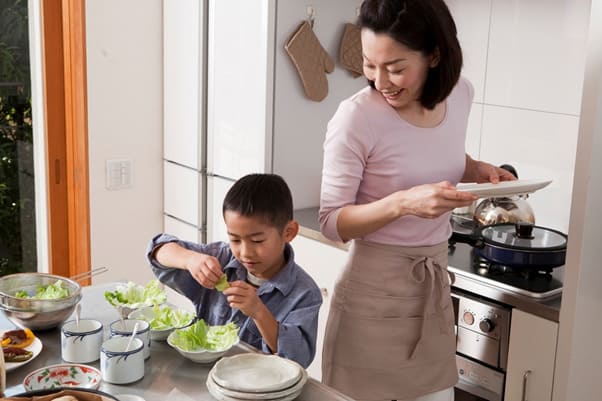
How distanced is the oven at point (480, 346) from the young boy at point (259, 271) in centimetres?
64

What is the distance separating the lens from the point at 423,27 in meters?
1.70

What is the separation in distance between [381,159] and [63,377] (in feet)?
2.76

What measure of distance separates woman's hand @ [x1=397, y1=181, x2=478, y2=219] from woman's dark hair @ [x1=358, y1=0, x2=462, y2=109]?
0.28 m

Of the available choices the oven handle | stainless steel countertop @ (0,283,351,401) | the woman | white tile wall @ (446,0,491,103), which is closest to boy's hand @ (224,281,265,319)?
stainless steel countertop @ (0,283,351,401)

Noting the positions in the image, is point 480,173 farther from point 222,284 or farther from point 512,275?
point 222,284

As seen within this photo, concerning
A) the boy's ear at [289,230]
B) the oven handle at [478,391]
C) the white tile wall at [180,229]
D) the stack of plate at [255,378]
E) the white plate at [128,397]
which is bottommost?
the oven handle at [478,391]

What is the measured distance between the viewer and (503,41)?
266 cm

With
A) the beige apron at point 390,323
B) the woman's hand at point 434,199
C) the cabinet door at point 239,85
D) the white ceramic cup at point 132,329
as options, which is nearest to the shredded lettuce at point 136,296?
the white ceramic cup at point 132,329

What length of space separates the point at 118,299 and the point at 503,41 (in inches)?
65.1

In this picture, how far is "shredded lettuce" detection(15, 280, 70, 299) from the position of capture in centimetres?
168

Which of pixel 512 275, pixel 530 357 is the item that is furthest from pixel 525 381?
pixel 512 275

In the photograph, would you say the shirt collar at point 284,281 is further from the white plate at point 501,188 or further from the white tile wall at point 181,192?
the white tile wall at point 181,192

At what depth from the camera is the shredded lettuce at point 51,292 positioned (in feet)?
5.51

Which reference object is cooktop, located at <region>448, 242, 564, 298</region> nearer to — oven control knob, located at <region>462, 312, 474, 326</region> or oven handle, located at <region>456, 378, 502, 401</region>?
oven control knob, located at <region>462, 312, 474, 326</region>
